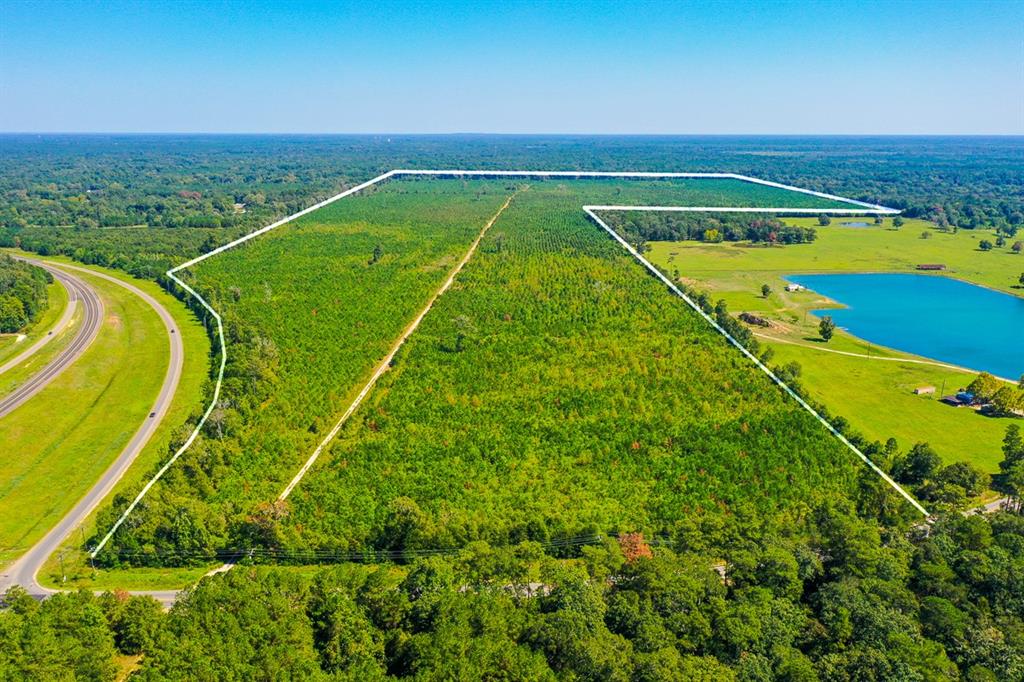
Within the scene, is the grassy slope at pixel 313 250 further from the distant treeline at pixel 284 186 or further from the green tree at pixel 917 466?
the green tree at pixel 917 466

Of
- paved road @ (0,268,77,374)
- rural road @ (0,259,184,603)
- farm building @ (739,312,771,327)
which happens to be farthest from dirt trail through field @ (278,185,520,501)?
farm building @ (739,312,771,327)

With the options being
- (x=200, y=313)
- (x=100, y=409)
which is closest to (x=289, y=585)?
(x=100, y=409)

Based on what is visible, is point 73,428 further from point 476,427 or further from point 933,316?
point 933,316

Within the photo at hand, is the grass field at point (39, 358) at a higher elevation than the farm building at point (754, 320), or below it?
below


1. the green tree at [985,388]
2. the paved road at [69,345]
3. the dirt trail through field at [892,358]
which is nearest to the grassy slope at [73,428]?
the paved road at [69,345]

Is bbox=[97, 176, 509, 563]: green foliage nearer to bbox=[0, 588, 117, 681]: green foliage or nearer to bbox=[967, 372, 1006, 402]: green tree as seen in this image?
bbox=[0, 588, 117, 681]: green foliage
